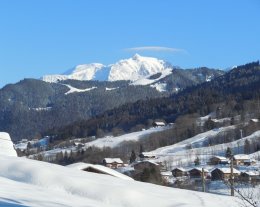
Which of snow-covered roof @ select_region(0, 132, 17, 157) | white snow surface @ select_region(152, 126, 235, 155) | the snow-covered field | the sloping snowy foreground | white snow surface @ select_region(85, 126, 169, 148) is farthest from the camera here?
white snow surface @ select_region(85, 126, 169, 148)

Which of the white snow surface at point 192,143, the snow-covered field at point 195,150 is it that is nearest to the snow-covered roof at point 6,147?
the snow-covered field at point 195,150

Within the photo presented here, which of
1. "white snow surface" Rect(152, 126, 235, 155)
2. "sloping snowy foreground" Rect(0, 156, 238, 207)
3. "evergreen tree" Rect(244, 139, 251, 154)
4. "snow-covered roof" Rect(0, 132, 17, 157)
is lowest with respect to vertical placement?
"sloping snowy foreground" Rect(0, 156, 238, 207)

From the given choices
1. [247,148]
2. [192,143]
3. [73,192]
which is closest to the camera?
[73,192]

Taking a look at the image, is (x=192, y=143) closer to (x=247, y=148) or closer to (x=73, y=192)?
(x=247, y=148)

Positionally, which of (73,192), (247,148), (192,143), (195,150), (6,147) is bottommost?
(73,192)

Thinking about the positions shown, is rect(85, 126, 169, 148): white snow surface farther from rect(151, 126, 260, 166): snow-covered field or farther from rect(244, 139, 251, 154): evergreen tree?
rect(244, 139, 251, 154): evergreen tree

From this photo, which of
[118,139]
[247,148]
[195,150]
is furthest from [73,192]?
[118,139]

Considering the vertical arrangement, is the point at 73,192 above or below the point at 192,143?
below

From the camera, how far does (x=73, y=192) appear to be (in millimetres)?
10289

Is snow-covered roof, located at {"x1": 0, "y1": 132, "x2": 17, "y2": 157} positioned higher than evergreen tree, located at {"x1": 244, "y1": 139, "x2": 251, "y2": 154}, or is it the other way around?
evergreen tree, located at {"x1": 244, "y1": 139, "x2": 251, "y2": 154}

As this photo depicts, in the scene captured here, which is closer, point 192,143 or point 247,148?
point 247,148

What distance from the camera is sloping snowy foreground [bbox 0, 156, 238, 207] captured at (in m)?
9.38

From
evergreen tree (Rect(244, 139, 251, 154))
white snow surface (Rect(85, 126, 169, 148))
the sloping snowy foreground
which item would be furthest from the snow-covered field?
the sloping snowy foreground

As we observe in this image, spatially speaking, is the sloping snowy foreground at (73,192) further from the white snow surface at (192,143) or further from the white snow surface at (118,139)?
the white snow surface at (118,139)
